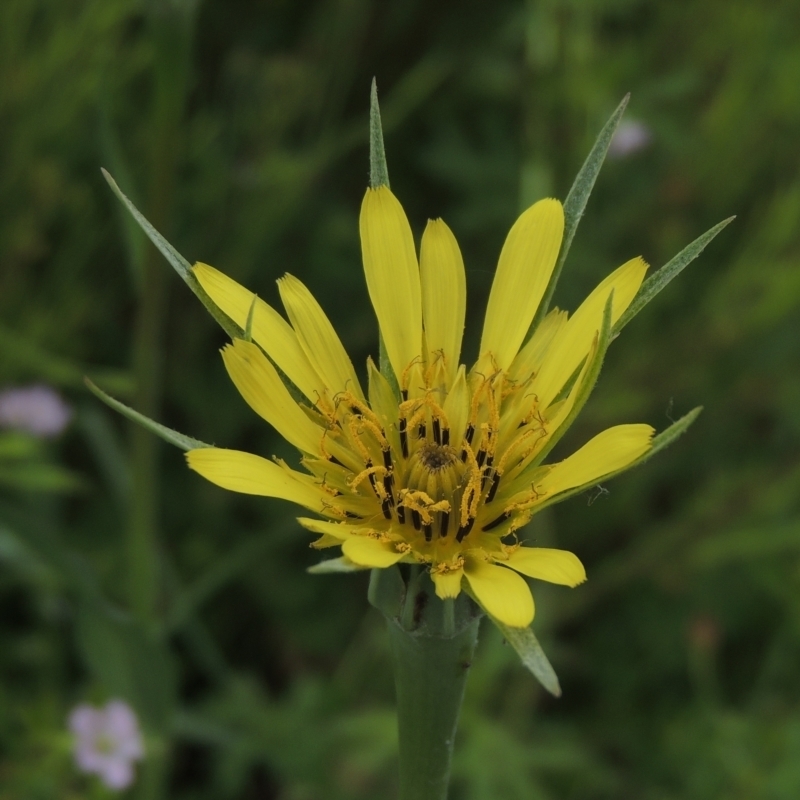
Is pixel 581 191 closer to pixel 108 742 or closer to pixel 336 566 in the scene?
pixel 336 566

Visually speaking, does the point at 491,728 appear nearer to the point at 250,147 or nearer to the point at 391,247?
the point at 391,247

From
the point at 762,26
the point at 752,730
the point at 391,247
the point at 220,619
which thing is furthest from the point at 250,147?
the point at 752,730

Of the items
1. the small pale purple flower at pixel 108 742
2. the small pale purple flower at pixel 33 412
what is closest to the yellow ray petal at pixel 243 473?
the small pale purple flower at pixel 108 742

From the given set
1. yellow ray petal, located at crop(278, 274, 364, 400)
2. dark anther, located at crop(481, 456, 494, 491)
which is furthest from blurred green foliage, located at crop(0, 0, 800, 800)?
dark anther, located at crop(481, 456, 494, 491)

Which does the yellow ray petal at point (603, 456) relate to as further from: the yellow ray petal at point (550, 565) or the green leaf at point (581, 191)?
the green leaf at point (581, 191)

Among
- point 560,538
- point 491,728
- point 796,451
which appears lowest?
point 491,728

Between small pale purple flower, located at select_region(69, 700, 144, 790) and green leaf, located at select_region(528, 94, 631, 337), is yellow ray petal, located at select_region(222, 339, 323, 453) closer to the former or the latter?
green leaf, located at select_region(528, 94, 631, 337)
